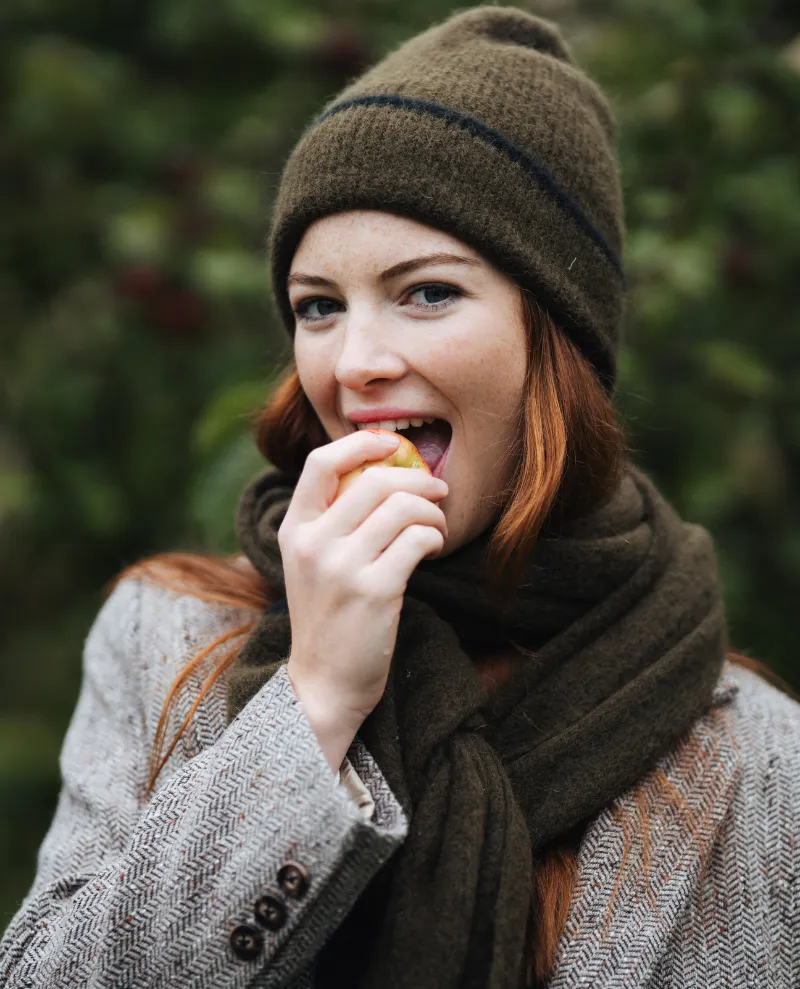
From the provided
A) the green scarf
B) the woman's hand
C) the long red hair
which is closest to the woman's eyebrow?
the long red hair

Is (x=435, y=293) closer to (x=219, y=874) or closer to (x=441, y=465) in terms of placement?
(x=441, y=465)

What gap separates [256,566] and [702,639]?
923mm

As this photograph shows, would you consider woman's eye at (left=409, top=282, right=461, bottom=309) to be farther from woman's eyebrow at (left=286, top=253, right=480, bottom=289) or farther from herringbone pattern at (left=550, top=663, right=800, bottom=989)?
herringbone pattern at (left=550, top=663, right=800, bottom=989)

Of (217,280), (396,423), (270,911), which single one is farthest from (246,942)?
(217,280)

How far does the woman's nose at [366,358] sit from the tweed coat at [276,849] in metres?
0.56

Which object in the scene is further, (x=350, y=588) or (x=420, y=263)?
(x=420, y=263)

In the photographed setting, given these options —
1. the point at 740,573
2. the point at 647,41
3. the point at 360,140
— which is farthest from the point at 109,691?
the point at 647,41

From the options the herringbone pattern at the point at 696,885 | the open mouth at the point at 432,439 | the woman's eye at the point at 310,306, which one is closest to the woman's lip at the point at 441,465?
the open mouth at the point at 432,439

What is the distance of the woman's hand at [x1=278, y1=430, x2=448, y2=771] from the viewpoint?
1.48 meters

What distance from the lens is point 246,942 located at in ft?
4.63

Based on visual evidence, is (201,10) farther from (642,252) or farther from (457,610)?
(457,610)

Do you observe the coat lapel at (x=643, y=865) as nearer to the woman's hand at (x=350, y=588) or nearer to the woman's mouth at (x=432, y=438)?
the woman's hand at (x=350, y=588)

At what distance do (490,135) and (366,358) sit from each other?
48cm

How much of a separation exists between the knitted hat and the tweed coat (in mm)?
854
